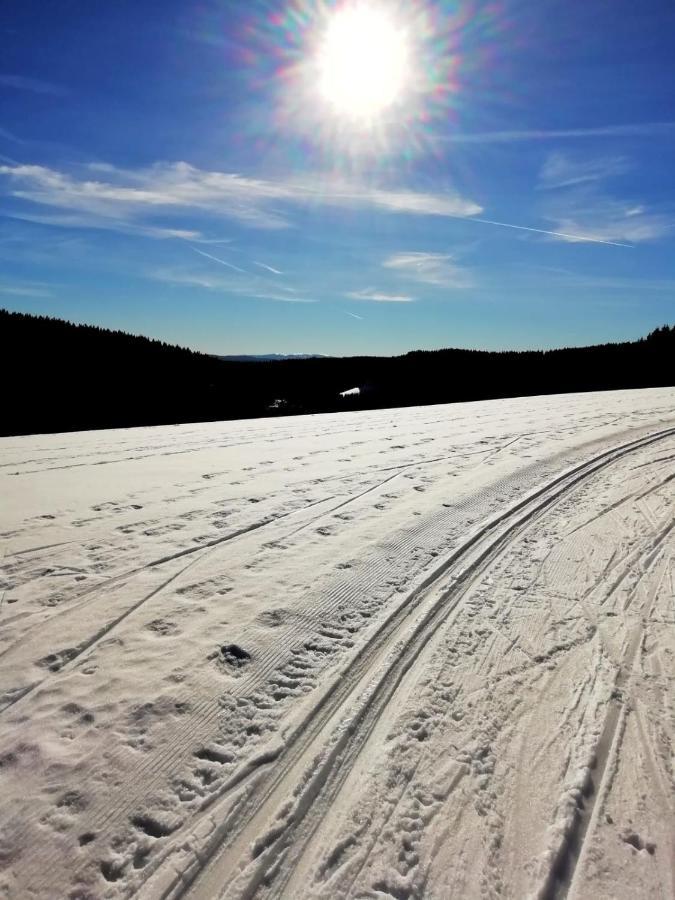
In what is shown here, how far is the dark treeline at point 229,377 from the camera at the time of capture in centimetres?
2516

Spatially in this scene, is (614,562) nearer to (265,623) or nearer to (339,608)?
(339,608)

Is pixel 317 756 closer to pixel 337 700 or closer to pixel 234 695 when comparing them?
pixel 337 700

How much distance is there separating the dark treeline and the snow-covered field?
714 inches

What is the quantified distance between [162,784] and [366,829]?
97 centimetres

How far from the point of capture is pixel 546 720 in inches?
97.7

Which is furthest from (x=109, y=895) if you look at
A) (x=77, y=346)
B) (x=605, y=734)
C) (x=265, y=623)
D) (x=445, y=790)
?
(x=77, y=346)

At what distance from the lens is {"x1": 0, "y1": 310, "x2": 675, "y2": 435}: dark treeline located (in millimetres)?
25156

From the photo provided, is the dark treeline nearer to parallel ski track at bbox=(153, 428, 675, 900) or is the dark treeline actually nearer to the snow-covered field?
the snow-covered field

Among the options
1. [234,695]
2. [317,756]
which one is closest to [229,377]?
[234,695]

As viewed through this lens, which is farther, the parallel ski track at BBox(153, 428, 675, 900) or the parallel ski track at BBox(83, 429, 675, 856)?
the parallel ski track at BBox(83, 429, 675, 856)

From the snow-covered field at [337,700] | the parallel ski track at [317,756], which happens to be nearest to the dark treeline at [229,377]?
the snow-covered field at [337,700]

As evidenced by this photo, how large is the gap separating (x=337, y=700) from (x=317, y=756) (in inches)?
15.4

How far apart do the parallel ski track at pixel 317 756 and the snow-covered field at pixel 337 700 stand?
0.01 metres

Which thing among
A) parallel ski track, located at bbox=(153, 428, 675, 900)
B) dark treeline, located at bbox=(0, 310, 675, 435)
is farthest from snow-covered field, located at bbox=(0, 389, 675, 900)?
dark treeline, located at bbox=(0, 310, 675, 435)
